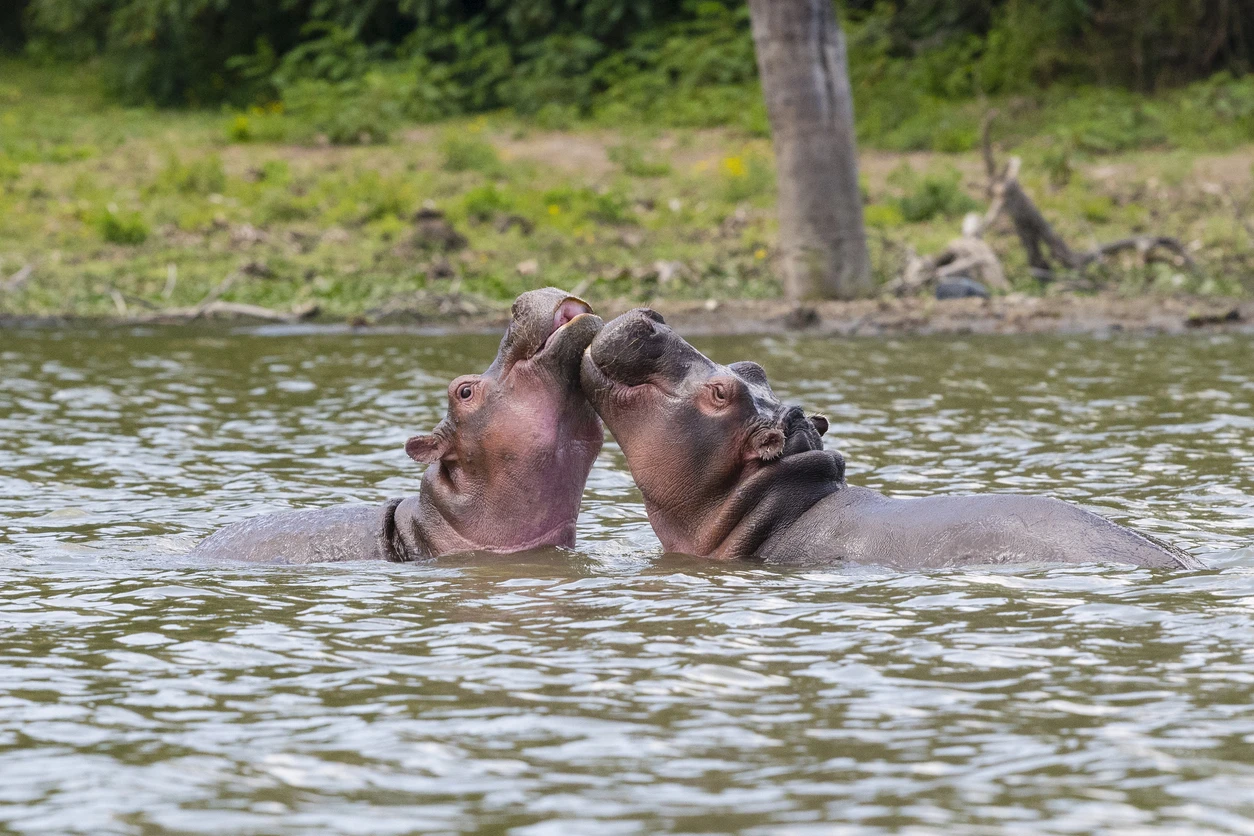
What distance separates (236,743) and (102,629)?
1.54m

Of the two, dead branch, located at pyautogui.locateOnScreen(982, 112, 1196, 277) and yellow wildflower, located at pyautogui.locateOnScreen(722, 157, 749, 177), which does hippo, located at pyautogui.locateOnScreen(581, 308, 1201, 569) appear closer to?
dead branch, located at pyautogui.locateOnScreen(982, 112, 1196, 277)

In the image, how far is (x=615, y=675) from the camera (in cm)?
521

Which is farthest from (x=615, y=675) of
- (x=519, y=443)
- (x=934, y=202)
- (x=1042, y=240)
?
(x=934, y=202)

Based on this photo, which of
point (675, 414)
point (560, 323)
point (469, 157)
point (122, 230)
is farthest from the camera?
point (469, 157)

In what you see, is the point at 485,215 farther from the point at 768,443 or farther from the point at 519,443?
the point at 768,443

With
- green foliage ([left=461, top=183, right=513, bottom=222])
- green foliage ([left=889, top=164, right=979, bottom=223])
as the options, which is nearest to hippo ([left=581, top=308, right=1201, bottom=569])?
green foliage ([left=889, top=164, right=979, bottom=223])

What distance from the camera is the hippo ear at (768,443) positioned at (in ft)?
21.6

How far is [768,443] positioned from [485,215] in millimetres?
14448

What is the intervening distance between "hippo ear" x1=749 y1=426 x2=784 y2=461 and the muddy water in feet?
1.41

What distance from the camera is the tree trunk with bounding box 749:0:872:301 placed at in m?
16.0

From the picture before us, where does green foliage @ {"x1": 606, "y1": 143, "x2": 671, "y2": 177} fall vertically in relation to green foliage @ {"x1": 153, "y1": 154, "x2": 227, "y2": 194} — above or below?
below

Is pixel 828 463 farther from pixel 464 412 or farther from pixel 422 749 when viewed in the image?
pixel 422 749

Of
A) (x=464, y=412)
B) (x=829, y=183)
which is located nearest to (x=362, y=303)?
(x=829, y=183)

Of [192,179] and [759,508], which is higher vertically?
[192,179]
